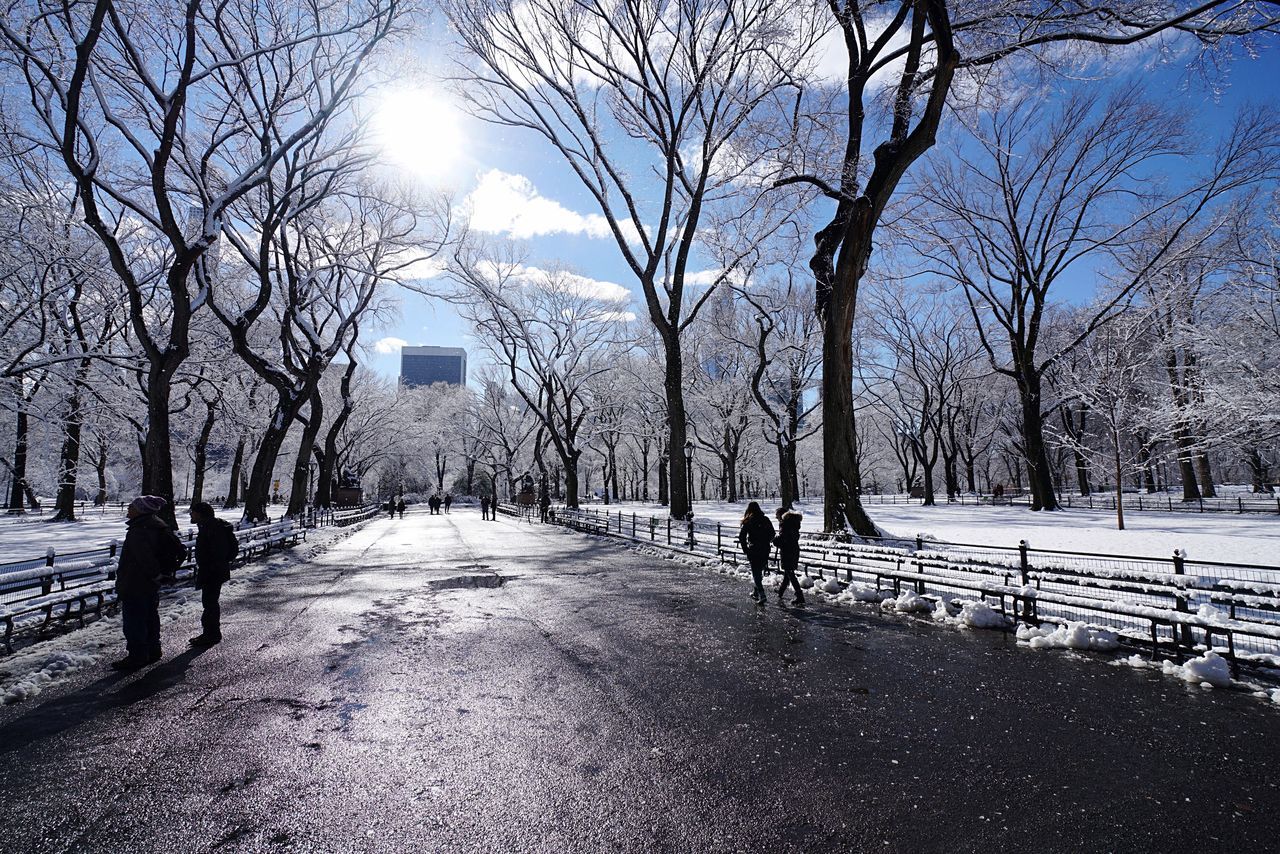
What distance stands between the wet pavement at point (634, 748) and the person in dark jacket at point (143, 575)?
27 centimetres

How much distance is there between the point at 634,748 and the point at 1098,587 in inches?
269

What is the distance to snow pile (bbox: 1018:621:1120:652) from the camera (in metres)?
6.80

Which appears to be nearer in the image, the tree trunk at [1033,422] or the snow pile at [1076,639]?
the snow pile at [1076,639]

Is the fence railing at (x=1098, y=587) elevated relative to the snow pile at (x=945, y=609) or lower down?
elevated

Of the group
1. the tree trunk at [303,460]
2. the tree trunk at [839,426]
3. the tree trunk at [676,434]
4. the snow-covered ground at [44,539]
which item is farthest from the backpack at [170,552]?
the tree trunk at [303,460]

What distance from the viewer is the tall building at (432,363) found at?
157m

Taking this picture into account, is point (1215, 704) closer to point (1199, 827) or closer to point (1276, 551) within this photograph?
point (1199, 827)

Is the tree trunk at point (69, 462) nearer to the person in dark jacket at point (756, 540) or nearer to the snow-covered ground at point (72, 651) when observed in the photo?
the snow-covered ground at point (72, 651)

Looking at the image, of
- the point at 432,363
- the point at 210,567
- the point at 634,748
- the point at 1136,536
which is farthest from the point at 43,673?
the point at 432,363

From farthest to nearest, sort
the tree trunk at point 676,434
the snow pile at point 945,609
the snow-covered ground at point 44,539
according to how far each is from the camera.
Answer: the tree trunk at point 676,434
the snow-covered ground at point 44,539
the snow pile at point 945,609

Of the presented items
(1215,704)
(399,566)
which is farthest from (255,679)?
(399,566)

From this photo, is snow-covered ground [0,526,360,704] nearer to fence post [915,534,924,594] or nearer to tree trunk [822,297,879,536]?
fence post [915,534,924,594]

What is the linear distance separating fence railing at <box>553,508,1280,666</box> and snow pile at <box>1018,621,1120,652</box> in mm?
237

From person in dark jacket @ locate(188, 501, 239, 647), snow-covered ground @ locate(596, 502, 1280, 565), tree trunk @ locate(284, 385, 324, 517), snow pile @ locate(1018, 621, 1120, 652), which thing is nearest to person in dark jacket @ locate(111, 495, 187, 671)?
person in dark jacket @ locate(188, 501, 239, 647)
